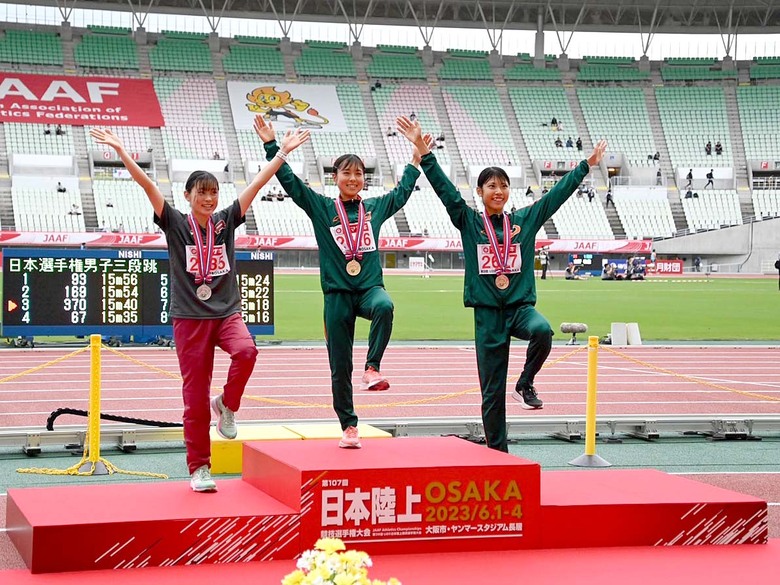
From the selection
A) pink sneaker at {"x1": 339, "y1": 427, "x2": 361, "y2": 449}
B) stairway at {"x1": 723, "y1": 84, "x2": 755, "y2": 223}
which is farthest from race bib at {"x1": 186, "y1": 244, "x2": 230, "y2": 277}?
stairway at {"x1": 723, "y1": 84, "x2": 755, "y2": 223}

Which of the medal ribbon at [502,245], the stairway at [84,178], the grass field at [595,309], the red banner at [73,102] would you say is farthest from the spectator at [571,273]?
the medal ribbon at [502,245]

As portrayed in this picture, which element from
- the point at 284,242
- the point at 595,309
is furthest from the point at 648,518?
the point at 284,242

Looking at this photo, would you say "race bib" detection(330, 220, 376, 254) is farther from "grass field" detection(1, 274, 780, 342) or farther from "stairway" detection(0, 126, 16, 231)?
"stairway" detection(0, 126, 16, 231)

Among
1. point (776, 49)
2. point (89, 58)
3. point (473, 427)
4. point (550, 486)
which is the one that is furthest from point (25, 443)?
point (776, 49)

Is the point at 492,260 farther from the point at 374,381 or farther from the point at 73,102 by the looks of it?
the point at 73,102

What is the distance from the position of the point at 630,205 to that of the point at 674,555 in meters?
50.4

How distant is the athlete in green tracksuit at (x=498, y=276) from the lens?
6.20 m

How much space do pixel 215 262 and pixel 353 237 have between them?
0.82 m

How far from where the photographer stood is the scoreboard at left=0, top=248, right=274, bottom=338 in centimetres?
1573

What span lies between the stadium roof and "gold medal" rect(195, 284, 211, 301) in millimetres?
48694

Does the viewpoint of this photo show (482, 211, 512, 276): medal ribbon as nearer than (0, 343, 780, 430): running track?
Yes

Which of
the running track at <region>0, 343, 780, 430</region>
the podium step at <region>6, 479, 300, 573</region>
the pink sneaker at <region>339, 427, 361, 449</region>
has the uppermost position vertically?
the pink sneaker at <region>339, 427, 361, 449</region>

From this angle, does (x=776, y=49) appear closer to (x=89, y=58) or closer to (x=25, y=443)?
(x=89, y=58)

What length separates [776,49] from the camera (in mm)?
60719
